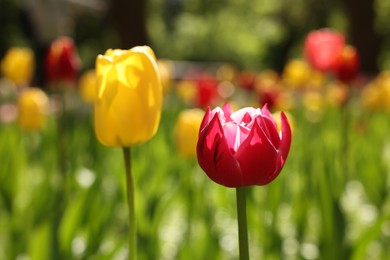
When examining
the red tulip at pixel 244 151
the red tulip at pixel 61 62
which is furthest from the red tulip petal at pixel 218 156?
the red tulip at pixel 61 62

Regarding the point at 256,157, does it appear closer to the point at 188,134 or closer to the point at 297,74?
the point at 188,134

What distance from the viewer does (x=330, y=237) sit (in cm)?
150

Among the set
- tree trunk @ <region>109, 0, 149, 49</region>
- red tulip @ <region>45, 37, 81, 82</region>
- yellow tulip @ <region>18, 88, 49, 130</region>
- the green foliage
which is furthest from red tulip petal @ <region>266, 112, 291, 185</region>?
tree trunk @ <region>109, 0, 149, 49</region>

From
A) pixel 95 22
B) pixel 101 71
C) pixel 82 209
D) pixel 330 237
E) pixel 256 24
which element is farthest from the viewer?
pixel 256 24

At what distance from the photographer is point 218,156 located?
752mm

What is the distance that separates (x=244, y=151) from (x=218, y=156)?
3 centimetres

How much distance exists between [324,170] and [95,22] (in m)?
22.0

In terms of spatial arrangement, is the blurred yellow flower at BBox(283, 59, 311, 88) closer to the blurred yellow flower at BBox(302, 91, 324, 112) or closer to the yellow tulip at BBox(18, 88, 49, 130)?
the blurred yellow flower at BBox(302, 91, 324, 112)

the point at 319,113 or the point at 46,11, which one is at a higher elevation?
the point at 46,11

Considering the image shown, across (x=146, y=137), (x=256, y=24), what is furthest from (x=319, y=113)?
(x=256, y=24)

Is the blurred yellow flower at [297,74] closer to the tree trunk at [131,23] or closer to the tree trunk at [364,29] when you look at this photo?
the tree trunk at [131,23]

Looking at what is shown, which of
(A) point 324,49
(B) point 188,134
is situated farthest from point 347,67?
(B) point 188,134

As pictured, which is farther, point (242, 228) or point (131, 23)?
point (131, 23)

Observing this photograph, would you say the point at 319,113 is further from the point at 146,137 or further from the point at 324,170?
the point at 146,137
